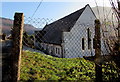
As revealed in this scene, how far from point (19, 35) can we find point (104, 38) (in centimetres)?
165

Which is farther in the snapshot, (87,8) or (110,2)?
(87,8)

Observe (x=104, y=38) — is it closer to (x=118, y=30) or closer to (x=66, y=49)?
(x=118, y=30)

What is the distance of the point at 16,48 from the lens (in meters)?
2.46

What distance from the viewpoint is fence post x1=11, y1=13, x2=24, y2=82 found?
2422 mm

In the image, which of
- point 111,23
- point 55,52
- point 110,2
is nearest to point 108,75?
point 111,23

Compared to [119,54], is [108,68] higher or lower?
lower

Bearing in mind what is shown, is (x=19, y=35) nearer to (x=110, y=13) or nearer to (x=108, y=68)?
(x=110, y=13)

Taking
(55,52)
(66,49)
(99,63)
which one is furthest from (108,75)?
(55,52)

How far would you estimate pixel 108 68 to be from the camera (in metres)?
3.00

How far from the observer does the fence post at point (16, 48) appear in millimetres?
2422

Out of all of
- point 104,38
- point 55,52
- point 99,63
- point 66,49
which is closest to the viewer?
point 104,38

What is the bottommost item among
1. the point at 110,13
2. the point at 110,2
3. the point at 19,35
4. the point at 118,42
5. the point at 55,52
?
the point at 55,52

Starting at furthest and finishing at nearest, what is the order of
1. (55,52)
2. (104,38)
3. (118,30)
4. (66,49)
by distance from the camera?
(55,52) → (66,49) → (104,38) → (118,30)

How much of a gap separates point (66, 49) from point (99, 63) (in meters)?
8.41
